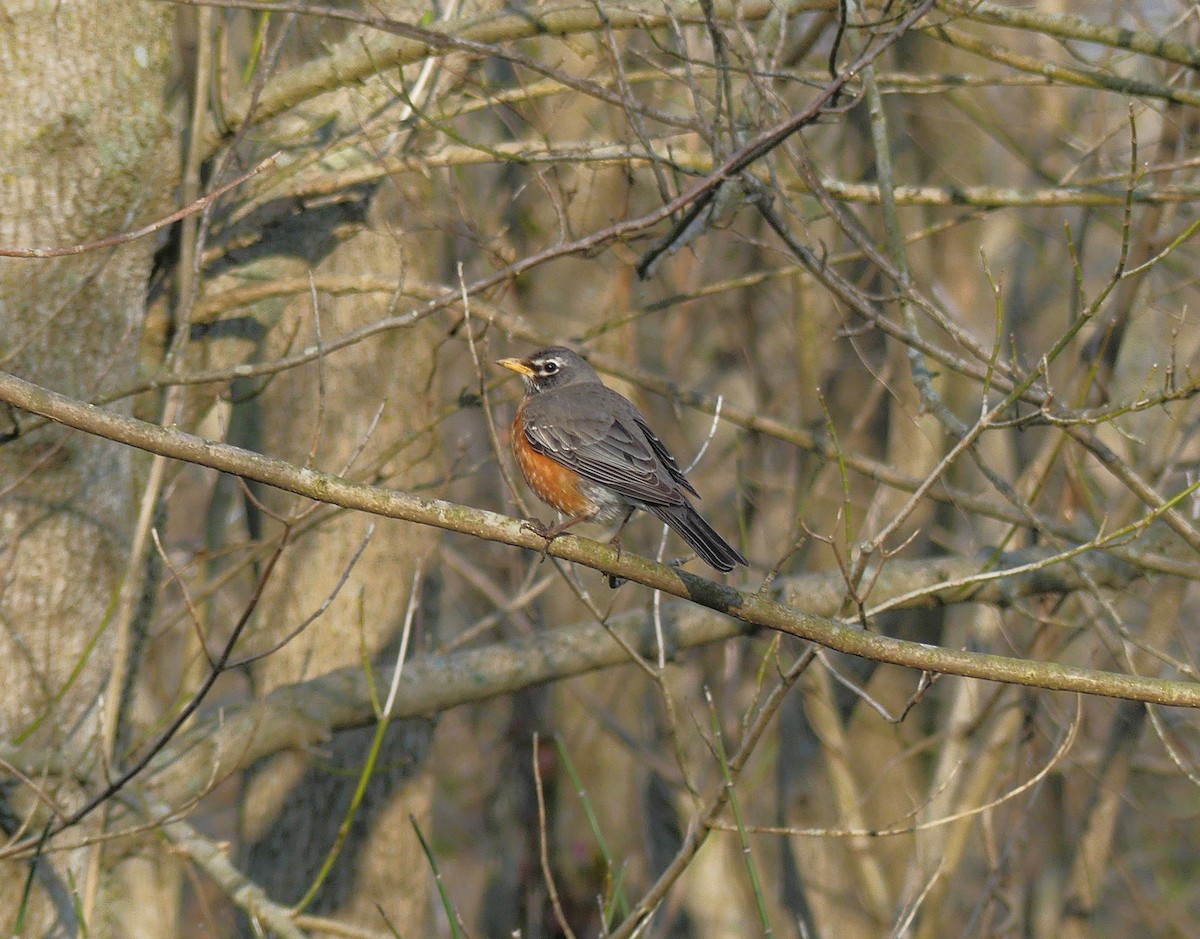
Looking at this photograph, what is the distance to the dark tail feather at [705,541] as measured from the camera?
4102mm

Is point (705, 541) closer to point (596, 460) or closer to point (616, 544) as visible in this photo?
point (616, 544)

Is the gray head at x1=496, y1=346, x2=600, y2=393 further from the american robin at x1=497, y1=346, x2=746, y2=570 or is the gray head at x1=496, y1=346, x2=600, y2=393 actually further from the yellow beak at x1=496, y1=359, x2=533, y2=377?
the american robin at x1=497, y1=346, x2=746, y2=570

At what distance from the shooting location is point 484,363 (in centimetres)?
485

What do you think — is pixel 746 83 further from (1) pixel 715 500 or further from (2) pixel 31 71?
(1) pixel 715 500

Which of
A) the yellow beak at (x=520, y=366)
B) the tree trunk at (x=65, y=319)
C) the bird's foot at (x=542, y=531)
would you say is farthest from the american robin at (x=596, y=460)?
the tree trunk at (x=65, y=319)

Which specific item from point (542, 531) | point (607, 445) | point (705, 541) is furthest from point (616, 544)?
point (607, 445)

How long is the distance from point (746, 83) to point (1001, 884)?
478 cm

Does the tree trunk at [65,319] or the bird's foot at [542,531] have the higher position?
the tree trunk at [65,319]

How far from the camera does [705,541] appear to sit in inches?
164

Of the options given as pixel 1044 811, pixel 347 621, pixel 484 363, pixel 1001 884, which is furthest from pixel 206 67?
pixel 1044 811

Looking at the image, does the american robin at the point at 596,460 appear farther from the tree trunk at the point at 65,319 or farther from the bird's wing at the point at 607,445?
the tree trunk at the point at 65,319

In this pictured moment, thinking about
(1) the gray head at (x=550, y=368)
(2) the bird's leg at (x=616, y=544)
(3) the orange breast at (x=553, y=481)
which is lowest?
(2) the bird's leg at (x=616, y=544)

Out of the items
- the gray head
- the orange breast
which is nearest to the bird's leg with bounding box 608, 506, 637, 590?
the orange breast

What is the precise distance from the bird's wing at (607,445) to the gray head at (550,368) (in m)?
0.33
